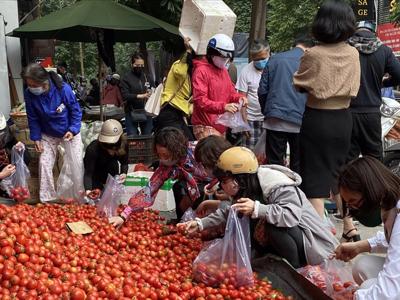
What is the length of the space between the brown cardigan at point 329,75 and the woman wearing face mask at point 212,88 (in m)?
1.13

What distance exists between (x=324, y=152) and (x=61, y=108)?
2828 millimetres

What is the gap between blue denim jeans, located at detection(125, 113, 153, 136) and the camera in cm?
881

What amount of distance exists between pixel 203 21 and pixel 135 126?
346 centimetres

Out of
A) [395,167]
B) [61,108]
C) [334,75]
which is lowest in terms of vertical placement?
[395,167]

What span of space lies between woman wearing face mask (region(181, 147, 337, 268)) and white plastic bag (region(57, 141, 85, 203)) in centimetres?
240

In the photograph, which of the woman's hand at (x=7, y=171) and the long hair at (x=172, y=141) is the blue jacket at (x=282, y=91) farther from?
the woman's hand at (x=7, y=171)

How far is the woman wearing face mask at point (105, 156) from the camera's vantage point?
189 inches

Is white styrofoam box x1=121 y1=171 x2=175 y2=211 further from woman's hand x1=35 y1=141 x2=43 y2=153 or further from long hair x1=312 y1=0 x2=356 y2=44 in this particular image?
long hair x1=312 y1=0 x2=356 y2=44

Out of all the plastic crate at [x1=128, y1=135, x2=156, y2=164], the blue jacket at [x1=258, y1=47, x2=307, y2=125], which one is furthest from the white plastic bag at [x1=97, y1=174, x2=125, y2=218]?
the plastic crate at [x1=128, y1=135, x2=156, y2=164]

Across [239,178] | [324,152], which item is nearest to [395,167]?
[324,152]

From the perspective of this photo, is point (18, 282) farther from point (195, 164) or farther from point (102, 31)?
point (102, 31)

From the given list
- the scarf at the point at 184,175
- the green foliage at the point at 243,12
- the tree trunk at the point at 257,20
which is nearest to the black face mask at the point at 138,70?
the tree trunk at the point at 257,20

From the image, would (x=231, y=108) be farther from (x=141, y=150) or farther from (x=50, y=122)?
(x=141, y=150)

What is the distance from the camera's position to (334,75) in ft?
12.6
